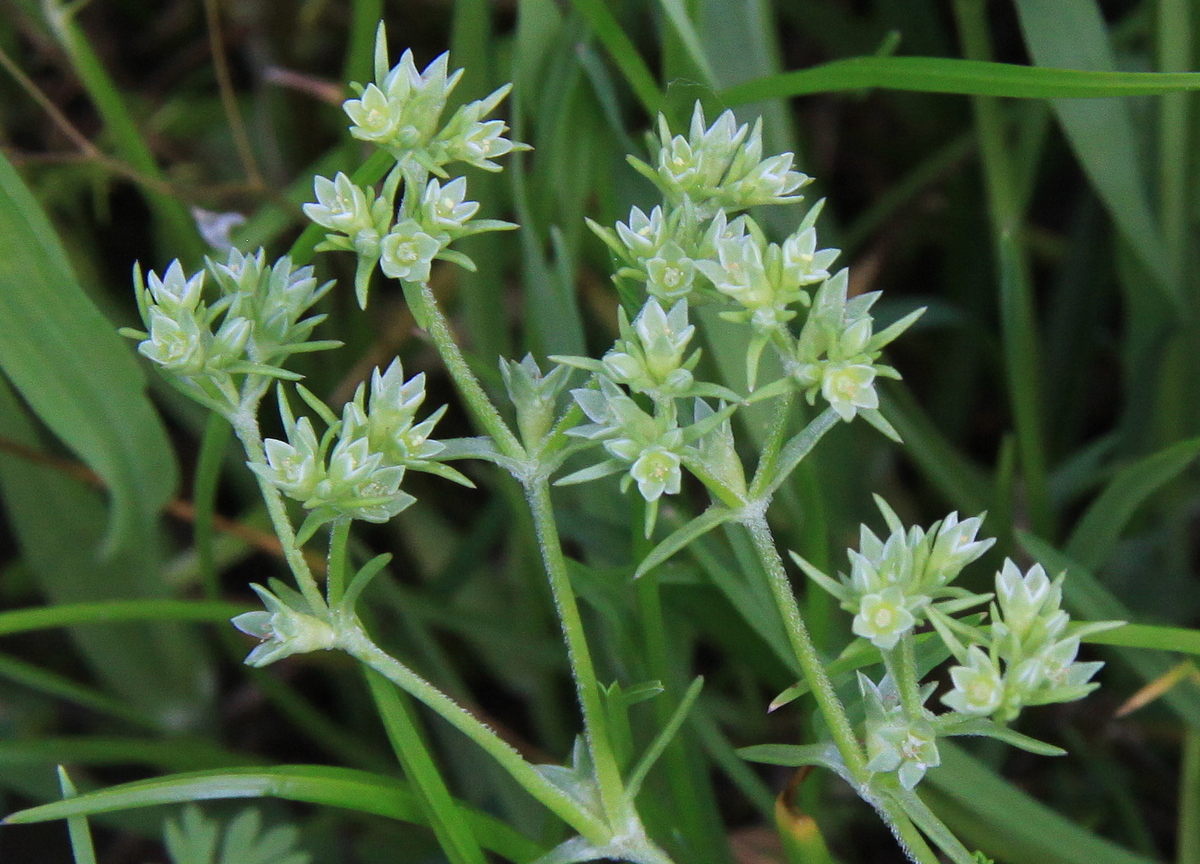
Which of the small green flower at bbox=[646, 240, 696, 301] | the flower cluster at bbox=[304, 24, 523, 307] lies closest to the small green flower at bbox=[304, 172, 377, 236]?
the flower cluster at bbox=[304, 24, 523, 307]

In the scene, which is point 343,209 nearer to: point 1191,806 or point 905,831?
point 905,831

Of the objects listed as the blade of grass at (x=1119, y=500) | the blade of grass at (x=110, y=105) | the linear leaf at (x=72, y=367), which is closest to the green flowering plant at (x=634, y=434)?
the linear leaf at (x=72, y=367)

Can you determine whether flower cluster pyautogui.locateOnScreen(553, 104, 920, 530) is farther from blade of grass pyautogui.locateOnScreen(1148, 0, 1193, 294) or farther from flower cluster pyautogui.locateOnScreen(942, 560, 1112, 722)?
blade of grass pyautogui.locateOnScreen(1148, 0, 1193, 294)

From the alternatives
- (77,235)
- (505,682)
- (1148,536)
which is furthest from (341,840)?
(1148,536)

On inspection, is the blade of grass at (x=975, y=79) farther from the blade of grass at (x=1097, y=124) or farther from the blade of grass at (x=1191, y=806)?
the blade of grass at (x=1191, y=806)

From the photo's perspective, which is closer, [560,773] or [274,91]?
[560,773]

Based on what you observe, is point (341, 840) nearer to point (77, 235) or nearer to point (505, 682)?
point (505, 682)

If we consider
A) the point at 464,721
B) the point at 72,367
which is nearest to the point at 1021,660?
the point at 464,721

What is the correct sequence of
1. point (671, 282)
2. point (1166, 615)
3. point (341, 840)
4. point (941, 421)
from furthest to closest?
point (941, 421)
point (341, 840)
point (1166, 615)
point (671, 282)
